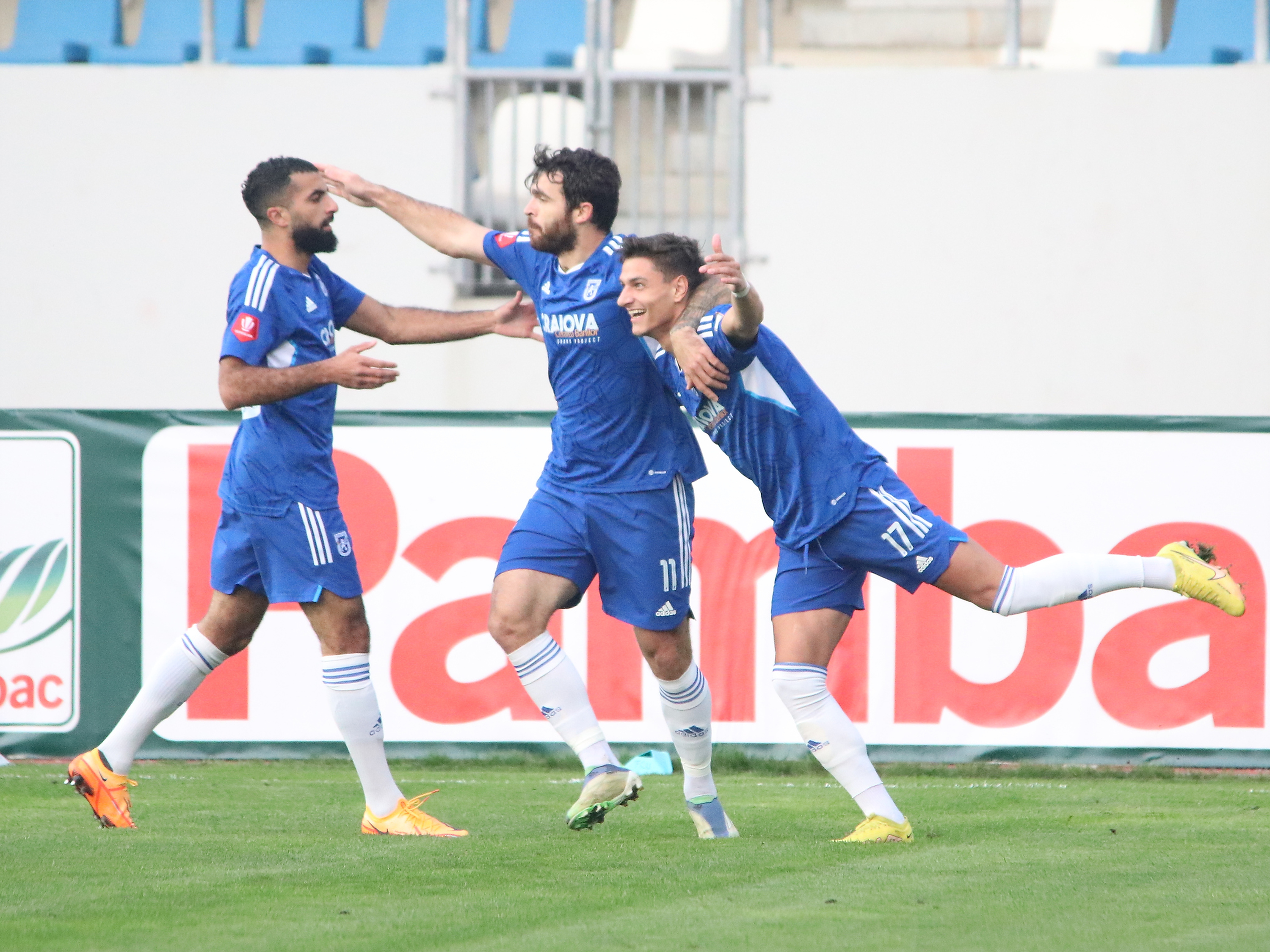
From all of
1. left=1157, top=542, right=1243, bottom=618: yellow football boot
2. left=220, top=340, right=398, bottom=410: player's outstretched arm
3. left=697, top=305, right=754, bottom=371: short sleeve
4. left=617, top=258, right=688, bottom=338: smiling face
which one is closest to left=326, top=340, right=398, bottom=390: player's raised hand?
left=220, top=340, right=398, bottom=410: player's outstretched arm

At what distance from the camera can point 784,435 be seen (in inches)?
187

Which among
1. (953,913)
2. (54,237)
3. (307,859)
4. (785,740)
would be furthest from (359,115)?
(953,913)

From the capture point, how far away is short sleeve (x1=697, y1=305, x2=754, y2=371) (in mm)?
4547

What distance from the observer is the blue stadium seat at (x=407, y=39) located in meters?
11.8

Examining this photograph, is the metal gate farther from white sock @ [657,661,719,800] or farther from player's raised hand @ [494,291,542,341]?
white sock @ [657,661,719,800]

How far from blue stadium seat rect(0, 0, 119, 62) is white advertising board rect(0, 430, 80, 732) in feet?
18.4

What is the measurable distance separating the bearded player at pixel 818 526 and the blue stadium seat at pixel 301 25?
8.05 m

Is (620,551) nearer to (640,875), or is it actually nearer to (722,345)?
(722,345)

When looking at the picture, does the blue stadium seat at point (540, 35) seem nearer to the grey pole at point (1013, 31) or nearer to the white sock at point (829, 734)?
the grey pole at point (1013, 31)

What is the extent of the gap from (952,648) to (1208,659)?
3.78 feet

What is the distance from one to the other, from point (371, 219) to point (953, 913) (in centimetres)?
865

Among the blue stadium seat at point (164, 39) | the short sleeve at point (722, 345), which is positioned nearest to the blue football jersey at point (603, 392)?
the short sleeve at point (722, 345)

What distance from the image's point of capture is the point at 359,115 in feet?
37.6

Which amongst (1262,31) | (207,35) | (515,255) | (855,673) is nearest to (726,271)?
(515,255)
